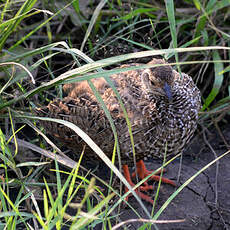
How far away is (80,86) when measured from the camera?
3088mm

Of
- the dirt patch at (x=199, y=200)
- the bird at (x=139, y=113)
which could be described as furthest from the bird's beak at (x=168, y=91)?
the dirt patch at (x=199, y=200)

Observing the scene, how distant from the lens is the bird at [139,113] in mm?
2826

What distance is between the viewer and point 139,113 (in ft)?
9.38

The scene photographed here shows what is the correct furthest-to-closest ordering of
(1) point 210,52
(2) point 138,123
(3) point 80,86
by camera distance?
1. (1) point 210,52
2. (3) point 80,86
3. (2) point 138,123

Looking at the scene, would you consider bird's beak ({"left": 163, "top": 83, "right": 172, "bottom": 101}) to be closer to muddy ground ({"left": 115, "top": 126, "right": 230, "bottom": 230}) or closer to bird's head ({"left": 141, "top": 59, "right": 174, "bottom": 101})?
bird's head ({"left": 141, "top": 59, "right": 174, "bottom": 101})

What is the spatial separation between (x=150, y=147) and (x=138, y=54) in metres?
0.86

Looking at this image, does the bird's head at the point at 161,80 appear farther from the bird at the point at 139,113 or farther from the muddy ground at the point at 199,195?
the muddy ground at the point at 199,195

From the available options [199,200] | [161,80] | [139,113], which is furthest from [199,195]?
[161,80]

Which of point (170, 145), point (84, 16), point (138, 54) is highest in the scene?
point (138, 54)

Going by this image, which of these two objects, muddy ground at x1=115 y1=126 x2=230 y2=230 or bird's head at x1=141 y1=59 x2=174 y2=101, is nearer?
bird's head at x1=141 y1=59 x2=174 y2=101

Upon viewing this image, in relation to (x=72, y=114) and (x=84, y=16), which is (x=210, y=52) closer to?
(x=84, y=16)

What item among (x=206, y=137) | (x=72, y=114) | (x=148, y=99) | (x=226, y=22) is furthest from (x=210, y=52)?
(x=72, y=114)

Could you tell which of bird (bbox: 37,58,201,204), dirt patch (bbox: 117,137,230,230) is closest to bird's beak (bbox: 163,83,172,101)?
bird (bbox: 37,58,201,204)

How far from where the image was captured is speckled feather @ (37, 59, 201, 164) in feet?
9.29
